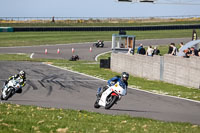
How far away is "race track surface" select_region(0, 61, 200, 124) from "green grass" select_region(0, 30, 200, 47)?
102 ft

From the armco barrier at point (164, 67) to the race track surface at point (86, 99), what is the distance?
9.81 ft

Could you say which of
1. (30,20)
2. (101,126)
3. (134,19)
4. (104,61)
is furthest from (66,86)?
(134,19)

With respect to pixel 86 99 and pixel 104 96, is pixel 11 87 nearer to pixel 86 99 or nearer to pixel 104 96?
pixel 86 99

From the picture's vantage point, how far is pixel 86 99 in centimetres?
1947

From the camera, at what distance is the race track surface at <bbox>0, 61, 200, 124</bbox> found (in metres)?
15.8

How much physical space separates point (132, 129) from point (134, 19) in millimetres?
90884

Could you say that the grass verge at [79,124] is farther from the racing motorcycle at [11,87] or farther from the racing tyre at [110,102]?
the racing motorcycle at [11,87]

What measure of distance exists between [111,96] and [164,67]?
10.7 meters

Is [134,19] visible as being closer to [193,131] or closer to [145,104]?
[145,104]

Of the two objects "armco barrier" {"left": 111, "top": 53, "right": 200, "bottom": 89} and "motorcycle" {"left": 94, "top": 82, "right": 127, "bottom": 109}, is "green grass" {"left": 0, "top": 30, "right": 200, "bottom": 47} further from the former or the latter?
"motorcycle" {"left": 94, "top": 82, "right": 127, "bottom": 109}

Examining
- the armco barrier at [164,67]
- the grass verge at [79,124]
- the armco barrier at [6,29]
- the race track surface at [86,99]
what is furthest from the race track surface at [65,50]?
the grass verge at [79,124]

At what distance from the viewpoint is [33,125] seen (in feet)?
32.8

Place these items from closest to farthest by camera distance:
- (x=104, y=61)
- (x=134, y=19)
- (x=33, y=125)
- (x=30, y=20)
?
(x=33, y=125) → (x=104, y=61) → (x=30, y=20) → (x=134, y=19)

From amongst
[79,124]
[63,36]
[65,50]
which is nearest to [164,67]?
[79,124]
